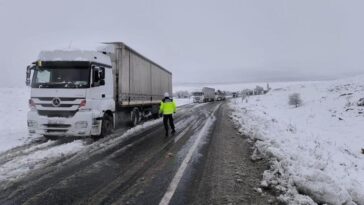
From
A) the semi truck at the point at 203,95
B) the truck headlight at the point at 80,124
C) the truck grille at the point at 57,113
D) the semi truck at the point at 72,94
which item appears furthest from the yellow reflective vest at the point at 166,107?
the semi truck at the point at 203,95

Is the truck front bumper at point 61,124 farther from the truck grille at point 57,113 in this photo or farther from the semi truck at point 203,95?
the semi truck at point 203,95

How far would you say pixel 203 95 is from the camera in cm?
6825

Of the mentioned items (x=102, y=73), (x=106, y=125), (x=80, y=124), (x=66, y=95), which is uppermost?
(x=102, y=73)

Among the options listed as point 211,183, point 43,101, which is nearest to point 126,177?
point 211,183

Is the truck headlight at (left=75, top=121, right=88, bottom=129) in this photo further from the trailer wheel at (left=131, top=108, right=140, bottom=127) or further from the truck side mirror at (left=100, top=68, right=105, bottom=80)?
the trailer wheel at (left=131, top=108, right=140, bottom=127)

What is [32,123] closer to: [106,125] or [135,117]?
[106,125]

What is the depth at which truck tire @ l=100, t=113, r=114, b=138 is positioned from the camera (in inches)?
512

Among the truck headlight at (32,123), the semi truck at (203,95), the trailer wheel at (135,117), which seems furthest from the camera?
the semi truck at (203,95)

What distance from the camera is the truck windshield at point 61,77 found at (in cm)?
1190

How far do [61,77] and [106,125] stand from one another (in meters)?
2.57

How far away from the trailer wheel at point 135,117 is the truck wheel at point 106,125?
357 centimetres

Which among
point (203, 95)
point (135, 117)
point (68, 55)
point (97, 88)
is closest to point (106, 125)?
point (97, 88)

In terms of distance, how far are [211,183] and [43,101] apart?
7604 mm

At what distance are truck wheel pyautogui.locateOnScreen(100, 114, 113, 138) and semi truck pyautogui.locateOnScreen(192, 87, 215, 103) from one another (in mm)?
52342
